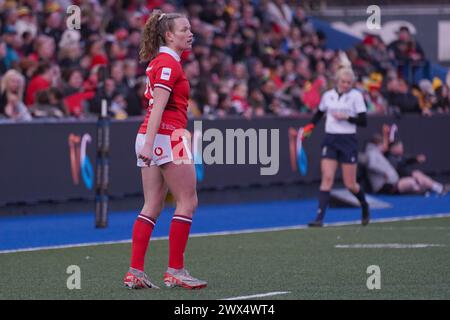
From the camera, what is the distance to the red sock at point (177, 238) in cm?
1070

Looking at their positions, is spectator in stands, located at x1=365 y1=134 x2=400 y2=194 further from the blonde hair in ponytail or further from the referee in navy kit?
the blonde hair in ponytail

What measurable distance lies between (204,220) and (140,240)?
8.43m

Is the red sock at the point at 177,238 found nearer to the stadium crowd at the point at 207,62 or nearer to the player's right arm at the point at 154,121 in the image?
the player's right arm at the point at 154,121

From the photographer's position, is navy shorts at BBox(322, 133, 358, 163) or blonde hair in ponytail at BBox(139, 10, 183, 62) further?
navy shorts at BBox(322, 133, 358, 163)

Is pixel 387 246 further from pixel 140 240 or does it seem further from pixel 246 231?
pixel 140 240

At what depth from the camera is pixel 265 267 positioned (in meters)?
12.6

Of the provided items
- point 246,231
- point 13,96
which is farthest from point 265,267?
point 13,96

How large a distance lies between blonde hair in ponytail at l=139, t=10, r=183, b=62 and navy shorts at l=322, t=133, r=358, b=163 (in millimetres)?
7314

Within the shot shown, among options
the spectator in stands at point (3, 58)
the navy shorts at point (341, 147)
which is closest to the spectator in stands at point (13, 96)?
the spectator in stands at point (3, 58)

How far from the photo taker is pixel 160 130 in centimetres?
1059

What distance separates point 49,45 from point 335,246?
25.6ft

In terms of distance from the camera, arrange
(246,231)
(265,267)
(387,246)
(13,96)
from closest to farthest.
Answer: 1. (265,267)
2. (387,246)
3. (246,231)
4. (13,96)

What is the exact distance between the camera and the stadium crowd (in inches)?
797

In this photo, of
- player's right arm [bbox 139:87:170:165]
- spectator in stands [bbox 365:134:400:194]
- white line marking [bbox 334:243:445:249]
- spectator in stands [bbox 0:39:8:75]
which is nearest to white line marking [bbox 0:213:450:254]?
white line marking [bbox 334:243:445:249]
